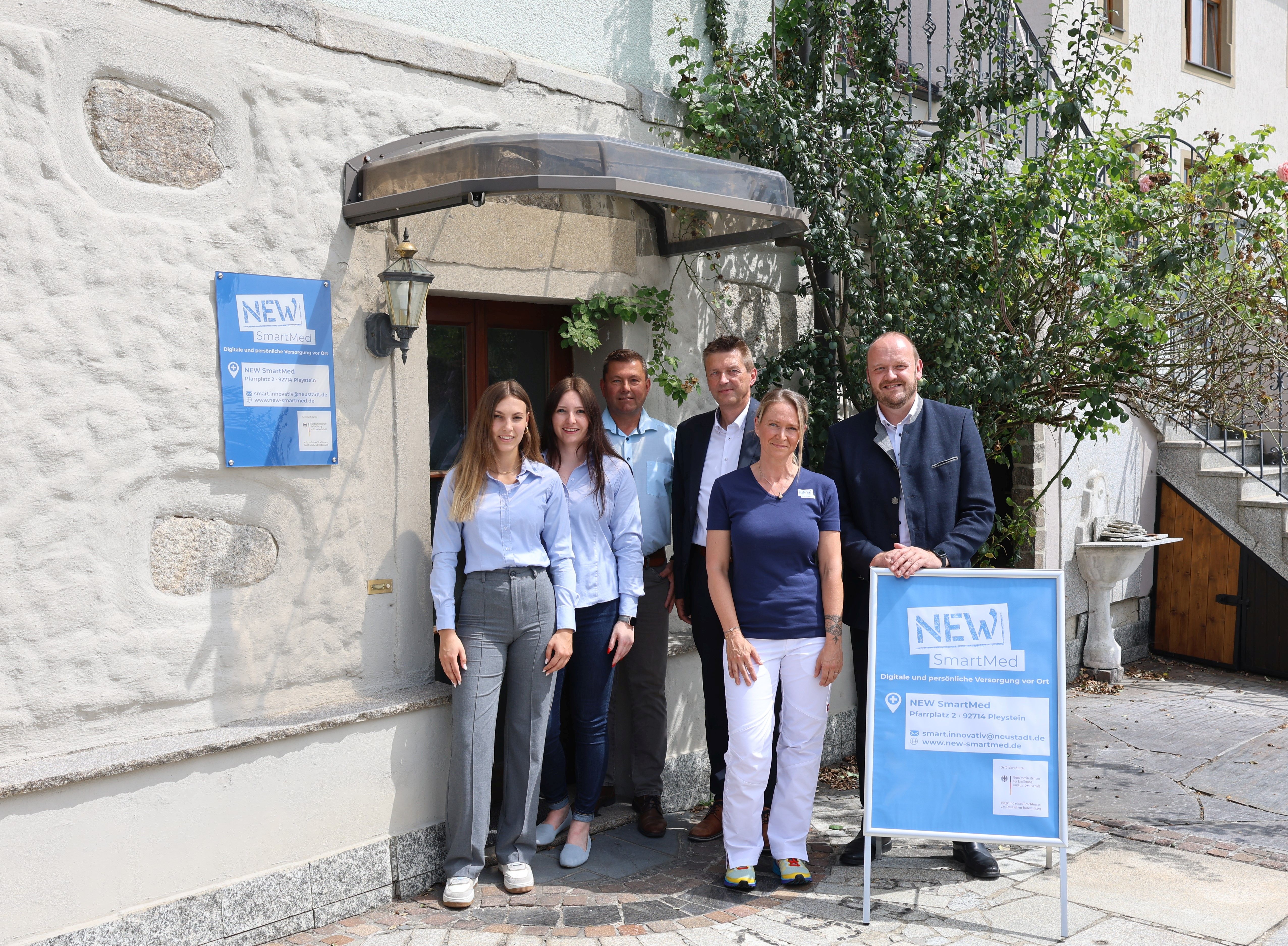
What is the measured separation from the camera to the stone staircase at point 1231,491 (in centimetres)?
743

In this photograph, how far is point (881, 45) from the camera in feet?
17.4

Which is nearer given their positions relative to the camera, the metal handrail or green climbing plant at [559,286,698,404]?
green climbing plant at [559,286,698,404]

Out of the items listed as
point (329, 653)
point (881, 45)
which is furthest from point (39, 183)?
point (881, 45)

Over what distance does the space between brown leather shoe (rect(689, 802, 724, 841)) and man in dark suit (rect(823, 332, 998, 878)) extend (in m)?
0.56

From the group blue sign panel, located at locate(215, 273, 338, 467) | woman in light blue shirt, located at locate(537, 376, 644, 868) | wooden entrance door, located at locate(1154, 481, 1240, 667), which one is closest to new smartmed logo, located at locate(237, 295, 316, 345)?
blue sign panel, located at locate(215, 273, 338, 467)

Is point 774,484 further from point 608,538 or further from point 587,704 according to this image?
point 587,704

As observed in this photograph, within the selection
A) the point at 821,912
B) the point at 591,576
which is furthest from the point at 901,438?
the point at 821,912

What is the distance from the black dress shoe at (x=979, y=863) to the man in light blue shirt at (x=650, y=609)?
1.21 m

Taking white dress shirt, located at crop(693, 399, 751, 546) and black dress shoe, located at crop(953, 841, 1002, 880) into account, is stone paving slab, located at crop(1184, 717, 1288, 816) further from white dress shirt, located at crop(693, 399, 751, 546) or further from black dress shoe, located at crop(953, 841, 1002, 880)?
white dress shirt, located at crop(693, 399, 751, 546)

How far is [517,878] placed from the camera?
149 inches

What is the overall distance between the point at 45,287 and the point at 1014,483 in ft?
20.2

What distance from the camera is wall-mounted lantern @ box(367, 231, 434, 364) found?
3.82 meters

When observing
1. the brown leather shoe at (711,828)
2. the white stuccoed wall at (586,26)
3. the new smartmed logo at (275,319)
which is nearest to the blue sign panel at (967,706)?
the brown leather shoe at (711,828)

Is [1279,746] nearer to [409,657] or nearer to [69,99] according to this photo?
[409,657]
